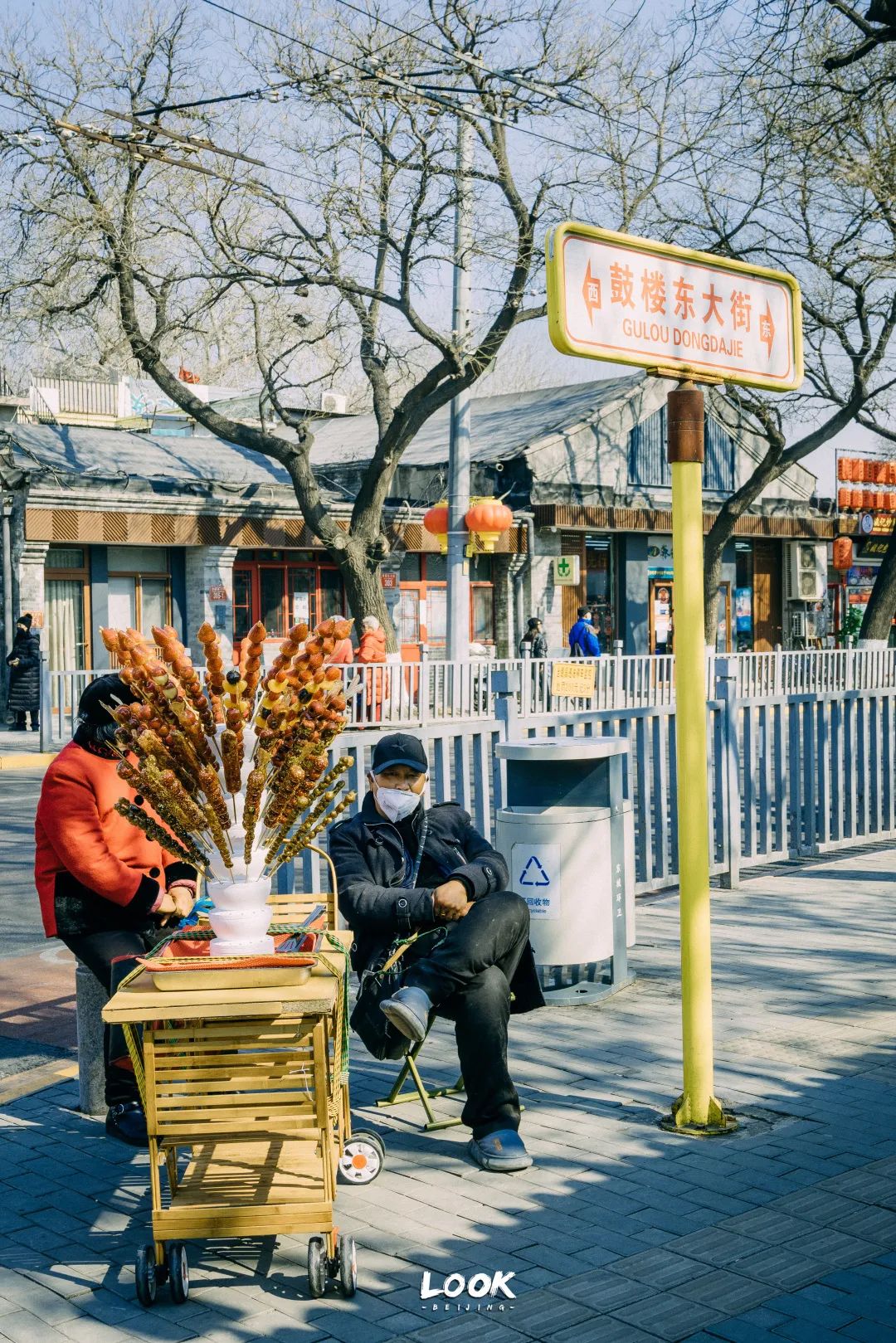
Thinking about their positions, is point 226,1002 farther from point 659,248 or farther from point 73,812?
point 659,248

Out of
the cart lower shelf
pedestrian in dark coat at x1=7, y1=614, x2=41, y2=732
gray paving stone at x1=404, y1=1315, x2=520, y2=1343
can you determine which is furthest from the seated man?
pedestrian in dark coat at x1=7, y1=614, x2=41, y2=732

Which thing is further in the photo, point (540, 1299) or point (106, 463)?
point (106, 463)

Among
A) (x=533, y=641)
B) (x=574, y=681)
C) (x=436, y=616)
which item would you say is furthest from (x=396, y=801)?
(x=436, y=616)

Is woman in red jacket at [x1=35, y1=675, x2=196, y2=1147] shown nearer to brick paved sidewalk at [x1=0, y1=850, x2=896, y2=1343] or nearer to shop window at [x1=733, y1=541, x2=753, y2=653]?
brick paved sidewalk at [x1=0, y1=850, x2=896, y2=1343]

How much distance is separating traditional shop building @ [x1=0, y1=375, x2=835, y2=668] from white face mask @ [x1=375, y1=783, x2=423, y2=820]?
20.2 metres

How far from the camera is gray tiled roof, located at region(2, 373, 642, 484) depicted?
28.7m

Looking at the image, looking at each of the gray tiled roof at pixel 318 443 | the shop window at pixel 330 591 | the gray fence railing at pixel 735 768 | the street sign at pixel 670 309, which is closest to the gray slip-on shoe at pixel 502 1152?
the gray fence railing at pixel 735 768

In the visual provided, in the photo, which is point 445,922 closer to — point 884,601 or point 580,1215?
point 580,1215

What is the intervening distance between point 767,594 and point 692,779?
117 feet

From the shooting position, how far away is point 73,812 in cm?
523

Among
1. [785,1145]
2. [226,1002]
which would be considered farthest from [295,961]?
[785,1145]

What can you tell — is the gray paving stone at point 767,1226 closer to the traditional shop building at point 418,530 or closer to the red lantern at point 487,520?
the red lantern at point 487,520

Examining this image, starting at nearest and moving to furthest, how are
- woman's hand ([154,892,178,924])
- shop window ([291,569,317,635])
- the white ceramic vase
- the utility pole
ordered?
the white ceramic vase < woman's hand ([154,892,178,924]) < the utility pole < shop window ([291,569,317,635])

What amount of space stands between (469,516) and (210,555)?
8.03m
